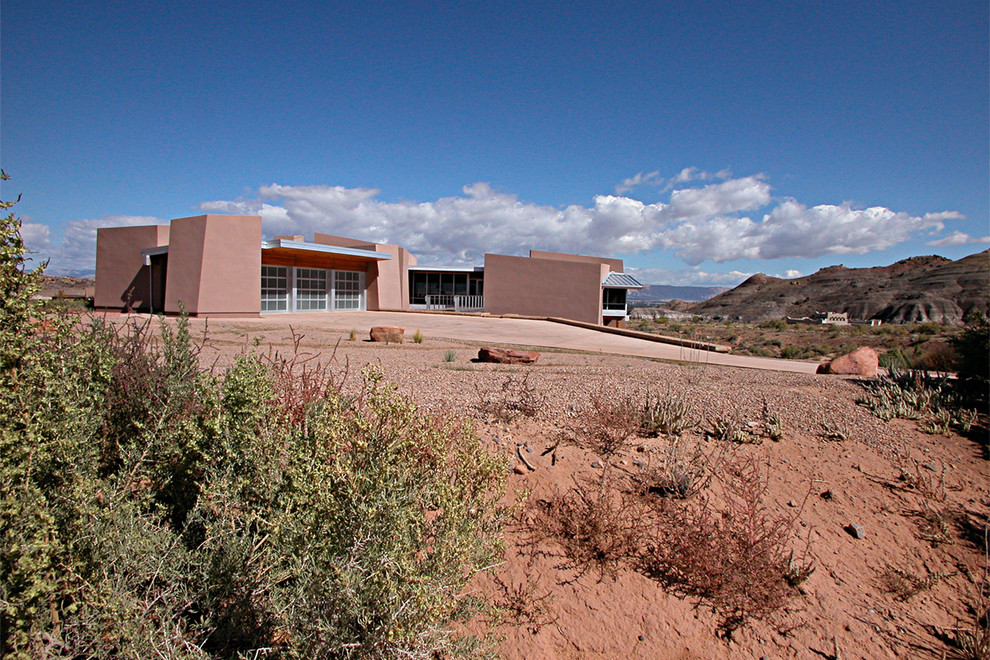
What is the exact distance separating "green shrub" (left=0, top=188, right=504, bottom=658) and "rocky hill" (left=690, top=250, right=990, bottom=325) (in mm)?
57380

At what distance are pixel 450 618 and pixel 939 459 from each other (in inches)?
194

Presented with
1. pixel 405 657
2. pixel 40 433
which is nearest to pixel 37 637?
pixel 40 433

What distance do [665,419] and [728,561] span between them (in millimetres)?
1753

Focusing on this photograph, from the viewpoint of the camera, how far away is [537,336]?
17.0 meters

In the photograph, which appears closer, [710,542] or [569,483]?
[710,542]

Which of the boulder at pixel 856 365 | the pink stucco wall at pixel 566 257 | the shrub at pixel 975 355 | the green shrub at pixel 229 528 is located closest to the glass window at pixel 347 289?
the pink stucco wall at pixel 566 257

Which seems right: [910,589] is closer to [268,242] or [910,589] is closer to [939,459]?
[939,459]

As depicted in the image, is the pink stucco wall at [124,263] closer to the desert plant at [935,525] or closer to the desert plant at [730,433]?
the desert plant at [730,433]

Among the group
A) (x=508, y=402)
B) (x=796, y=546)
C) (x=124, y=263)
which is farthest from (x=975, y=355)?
(x=124, y=263)

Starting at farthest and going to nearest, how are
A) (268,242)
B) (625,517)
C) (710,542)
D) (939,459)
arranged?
(268,242) → (939,459) → (625,517) → (710,542)

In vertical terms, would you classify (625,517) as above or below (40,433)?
below

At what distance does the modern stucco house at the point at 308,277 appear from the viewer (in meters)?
18.6

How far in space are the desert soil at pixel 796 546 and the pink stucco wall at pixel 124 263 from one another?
19.9m

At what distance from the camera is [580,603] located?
3033 mm
